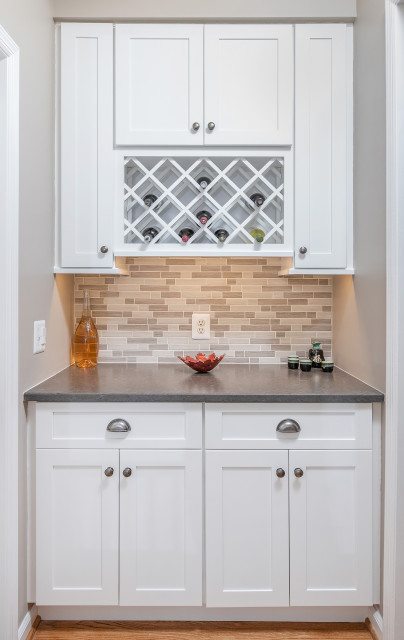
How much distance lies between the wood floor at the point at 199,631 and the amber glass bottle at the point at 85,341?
1.02 m

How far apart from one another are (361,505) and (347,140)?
1424 millimetres

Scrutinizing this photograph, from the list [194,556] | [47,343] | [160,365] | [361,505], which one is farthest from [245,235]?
[194,556]

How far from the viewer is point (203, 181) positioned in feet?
6.01

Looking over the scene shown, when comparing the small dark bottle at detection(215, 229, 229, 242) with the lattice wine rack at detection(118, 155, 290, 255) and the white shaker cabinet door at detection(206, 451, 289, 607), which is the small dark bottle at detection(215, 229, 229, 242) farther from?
the white shaker cabinet door at detection(206, 451, 289, 607)

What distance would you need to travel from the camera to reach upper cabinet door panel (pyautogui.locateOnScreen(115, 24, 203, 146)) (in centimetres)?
178

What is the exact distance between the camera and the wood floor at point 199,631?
156cm

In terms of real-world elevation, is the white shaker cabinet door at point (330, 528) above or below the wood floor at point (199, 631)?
above
